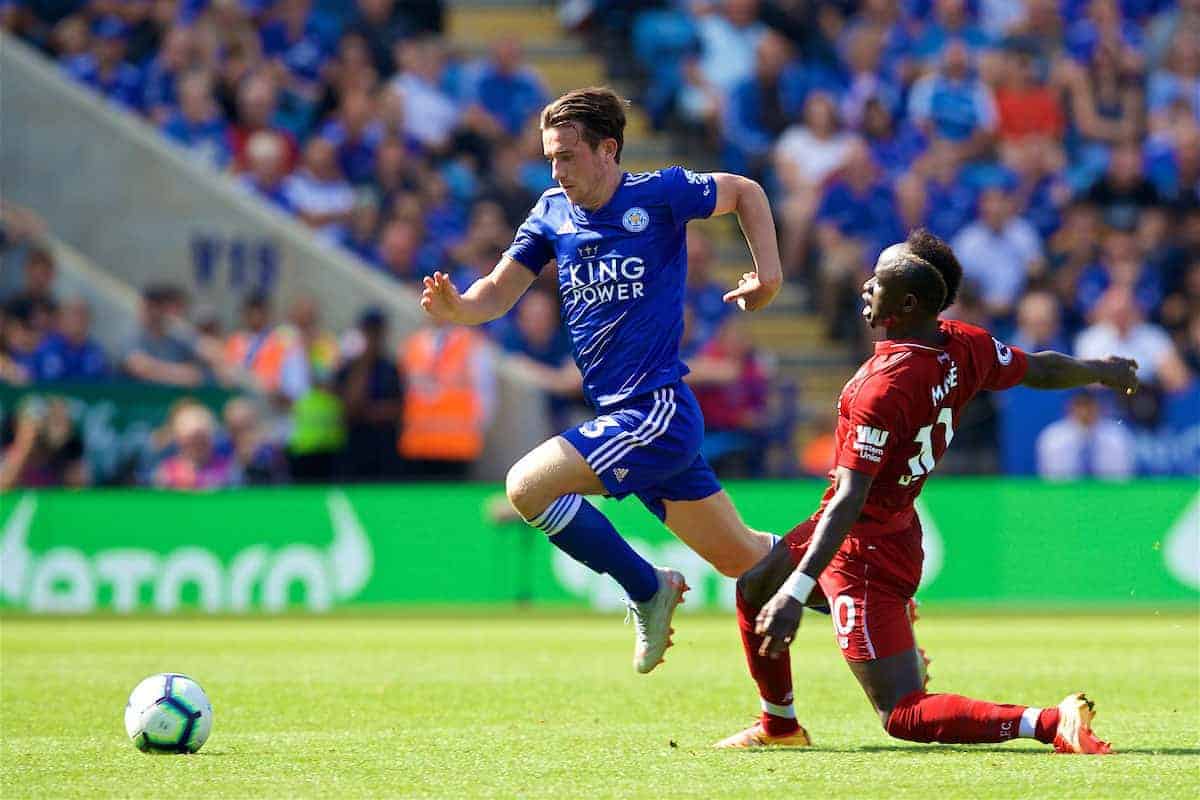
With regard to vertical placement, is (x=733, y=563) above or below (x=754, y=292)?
below

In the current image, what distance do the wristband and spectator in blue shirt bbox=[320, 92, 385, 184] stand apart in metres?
13.5

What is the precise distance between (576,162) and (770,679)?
2117 mm

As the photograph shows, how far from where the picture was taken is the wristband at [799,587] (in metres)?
6.18

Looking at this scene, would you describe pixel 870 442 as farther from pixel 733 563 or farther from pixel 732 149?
pixel 732 149

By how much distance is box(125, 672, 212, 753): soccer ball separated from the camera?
6957mm

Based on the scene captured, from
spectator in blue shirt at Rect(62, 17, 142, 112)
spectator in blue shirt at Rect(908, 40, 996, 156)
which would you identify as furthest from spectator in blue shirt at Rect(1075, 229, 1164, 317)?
spectator in blue shirt at Rect(62, 17, 142, 112)

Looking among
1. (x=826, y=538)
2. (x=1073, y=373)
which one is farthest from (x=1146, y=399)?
(x=826, y=538)

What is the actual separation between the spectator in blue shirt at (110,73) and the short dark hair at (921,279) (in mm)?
14411

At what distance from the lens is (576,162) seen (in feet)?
25.1

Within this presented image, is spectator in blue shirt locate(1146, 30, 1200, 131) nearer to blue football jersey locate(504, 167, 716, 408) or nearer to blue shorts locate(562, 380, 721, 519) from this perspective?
blue football jersey locate(504, 167, 716, 408)

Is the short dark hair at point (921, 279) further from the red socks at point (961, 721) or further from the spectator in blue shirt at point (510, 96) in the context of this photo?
the spectator in blue shirt at point (510, 96)

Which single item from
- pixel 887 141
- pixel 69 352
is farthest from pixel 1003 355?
pixel 887 141

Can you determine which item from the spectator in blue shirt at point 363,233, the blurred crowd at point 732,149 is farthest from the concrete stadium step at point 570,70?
the spectator in blue shirt at point 363,233

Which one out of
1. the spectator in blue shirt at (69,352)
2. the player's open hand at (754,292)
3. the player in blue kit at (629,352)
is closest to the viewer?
the player's open hand at (754,292)
